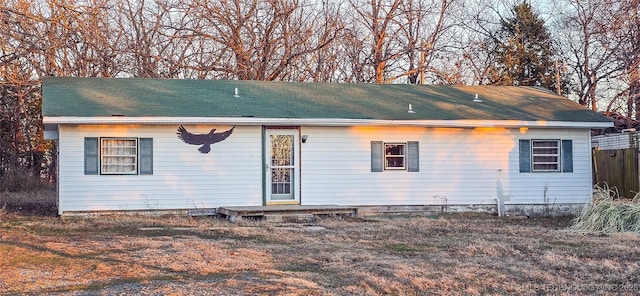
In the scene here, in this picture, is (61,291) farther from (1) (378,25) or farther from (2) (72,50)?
(1) (378,25)

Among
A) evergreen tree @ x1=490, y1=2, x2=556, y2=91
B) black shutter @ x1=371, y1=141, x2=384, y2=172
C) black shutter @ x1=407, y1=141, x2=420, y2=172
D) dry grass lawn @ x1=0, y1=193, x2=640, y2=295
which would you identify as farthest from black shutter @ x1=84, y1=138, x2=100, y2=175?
evergreen tree @ x1=490, y1=2, x2=556, y2=91

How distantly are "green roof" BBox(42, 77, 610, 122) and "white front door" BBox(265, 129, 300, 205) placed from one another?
1.93ft

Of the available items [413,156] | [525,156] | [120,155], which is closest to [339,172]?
[413,156]

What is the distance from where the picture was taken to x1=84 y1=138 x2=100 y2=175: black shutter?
1408 cm

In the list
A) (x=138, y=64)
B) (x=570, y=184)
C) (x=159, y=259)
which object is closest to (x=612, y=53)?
(x=570, y=184)

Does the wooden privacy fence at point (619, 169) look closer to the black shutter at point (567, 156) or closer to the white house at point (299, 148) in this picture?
the black shutter at point (567, 156)

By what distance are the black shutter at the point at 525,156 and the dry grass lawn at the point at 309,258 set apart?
2.82m

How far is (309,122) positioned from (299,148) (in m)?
0.72

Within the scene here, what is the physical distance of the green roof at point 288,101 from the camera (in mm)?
14609

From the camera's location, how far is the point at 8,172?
75.5ft

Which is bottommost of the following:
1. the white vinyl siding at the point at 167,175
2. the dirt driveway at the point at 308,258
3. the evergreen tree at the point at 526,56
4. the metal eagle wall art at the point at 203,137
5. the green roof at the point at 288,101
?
the dirt driveway at the point at 308,258

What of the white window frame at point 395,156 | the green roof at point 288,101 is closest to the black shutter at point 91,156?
the green roof at point 288,101

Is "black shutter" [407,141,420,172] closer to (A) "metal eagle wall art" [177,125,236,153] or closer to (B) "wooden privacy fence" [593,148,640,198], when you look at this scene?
(A) "metal eagle wall art" [177,125,236,153]

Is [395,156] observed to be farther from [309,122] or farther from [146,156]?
[146,156]
